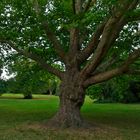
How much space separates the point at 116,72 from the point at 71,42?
10.3 ft

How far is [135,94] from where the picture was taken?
5644 cm

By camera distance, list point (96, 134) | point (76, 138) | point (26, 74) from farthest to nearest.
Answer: point (26, 74) → point (96, 134) → point (76, 138)

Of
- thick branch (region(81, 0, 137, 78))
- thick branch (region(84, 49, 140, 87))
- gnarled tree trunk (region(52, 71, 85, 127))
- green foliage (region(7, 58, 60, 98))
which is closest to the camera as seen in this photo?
thick branch (region(81, 0, 137, 78))

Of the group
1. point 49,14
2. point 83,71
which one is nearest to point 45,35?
point 49,14

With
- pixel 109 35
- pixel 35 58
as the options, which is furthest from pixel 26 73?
pixel 109 35

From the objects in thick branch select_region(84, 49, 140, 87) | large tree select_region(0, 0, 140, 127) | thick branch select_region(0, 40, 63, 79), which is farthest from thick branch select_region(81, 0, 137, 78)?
thick branch select_region(0, 40, 63, 79)

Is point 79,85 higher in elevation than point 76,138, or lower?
higher

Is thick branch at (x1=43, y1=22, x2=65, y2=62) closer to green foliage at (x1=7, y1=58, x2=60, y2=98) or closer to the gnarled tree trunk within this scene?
the gnarled tree trunk

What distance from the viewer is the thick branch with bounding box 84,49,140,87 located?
63.1 feet

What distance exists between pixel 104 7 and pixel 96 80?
16.7 ft

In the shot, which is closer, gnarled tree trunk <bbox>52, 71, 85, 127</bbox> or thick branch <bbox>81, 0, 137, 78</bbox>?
thick branch <bbox>81, 0, 137, 78</bbox>

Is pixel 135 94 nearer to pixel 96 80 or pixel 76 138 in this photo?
pixel 96 80

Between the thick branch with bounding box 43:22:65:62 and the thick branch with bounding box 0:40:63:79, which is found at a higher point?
the thick branch with bounding box 43:22:65:62

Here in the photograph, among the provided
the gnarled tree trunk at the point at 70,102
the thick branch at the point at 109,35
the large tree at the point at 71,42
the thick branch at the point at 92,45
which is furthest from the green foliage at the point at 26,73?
the thick branch at the point at 109,35
